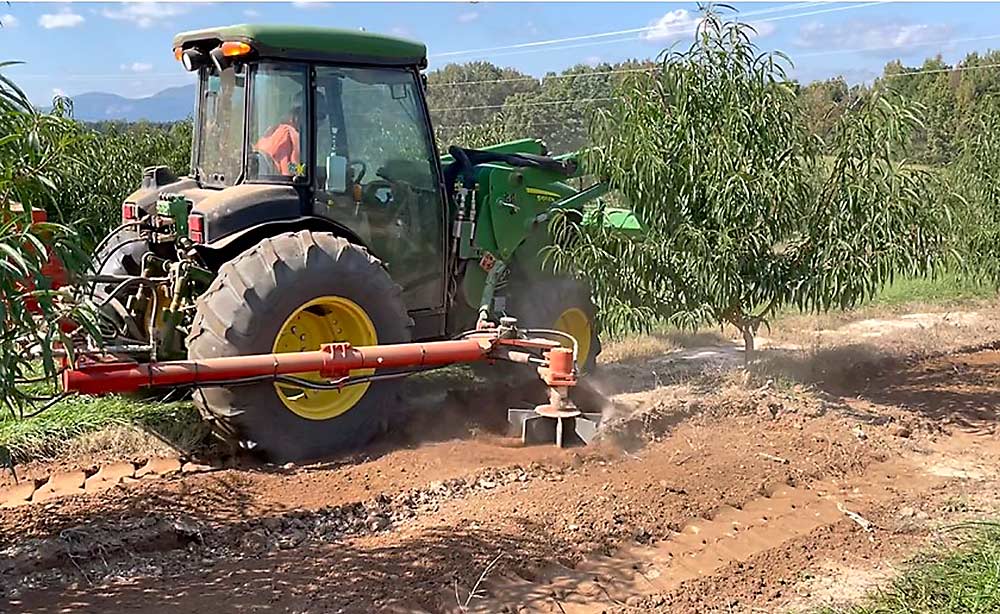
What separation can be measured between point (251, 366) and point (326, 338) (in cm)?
103

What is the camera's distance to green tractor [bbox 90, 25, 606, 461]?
5.55 metres

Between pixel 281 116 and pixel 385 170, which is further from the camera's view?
pixel 385 170

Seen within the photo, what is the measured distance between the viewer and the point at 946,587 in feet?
12.9

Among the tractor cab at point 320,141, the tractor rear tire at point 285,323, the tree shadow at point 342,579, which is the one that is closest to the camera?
the tree shadow at point 342,579

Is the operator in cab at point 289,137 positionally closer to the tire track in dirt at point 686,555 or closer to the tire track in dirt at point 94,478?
the tire track in dirt at point 94,478

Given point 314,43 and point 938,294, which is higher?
point 314,43

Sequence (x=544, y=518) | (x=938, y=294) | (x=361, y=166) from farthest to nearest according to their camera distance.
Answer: (x=938, y=294) < (x=361, y=166) < (x=544, y=518)

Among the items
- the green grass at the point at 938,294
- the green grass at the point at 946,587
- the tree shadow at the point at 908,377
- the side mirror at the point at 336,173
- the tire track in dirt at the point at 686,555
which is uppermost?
the side mirror at the point at 336,173

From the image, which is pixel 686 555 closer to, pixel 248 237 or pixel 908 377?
pixel 248 237

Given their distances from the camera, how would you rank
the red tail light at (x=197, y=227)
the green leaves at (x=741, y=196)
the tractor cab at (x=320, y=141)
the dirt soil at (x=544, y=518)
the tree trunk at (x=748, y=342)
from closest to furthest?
the dirt soil at (x=544, y=518)
the red tail light at (x=197, y=227)
the tractor cab at (x=320, y=141)
the green leaves at (x=741, y=196)
the tree trunk at (x=748, y=342)

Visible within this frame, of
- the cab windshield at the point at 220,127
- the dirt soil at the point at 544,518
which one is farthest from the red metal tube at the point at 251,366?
the cab windshield at the point at 220,127

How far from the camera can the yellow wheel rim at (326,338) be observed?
19.1ft

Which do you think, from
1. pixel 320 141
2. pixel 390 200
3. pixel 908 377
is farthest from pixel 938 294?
pixel 320 141

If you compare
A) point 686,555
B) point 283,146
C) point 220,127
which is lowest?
point 686,555
